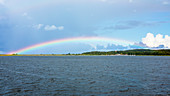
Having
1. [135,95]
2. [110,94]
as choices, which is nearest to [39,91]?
[110,94]

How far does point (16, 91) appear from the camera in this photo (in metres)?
26.6

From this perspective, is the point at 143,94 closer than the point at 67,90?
Yes

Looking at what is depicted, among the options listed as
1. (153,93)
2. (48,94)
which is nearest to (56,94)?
(48,94)

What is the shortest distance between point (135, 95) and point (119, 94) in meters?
2.54

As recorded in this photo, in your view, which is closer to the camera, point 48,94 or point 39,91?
point 48,94

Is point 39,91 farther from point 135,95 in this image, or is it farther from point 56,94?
point 135,95

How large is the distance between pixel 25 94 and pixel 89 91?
10703 millimetres

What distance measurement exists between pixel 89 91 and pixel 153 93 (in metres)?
11.0

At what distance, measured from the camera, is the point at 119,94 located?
25.2 metres

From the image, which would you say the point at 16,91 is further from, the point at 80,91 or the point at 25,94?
the point at 80,91

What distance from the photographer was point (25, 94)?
24797 mm

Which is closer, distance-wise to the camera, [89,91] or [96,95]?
[96,95]

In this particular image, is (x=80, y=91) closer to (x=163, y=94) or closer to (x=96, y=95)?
(x=96, y=95)

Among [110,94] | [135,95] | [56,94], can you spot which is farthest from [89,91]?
[135,95]
